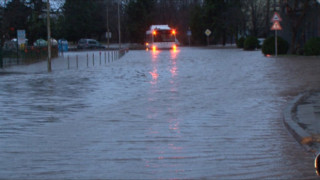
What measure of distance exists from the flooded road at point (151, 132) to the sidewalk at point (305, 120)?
17cm

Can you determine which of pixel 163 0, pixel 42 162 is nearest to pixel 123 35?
pixel 163 0

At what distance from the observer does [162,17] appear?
9981 centimetres

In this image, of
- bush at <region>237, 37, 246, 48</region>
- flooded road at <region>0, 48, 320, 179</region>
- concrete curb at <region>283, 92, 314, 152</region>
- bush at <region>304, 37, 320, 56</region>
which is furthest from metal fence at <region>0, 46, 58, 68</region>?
bush at <region>237, 37, 246, 48</region>

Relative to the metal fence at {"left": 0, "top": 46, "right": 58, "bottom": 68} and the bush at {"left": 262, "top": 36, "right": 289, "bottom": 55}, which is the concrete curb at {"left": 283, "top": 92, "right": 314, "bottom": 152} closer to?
the metal fence at {"left": 0, "top": 46, "right": 58, "bottom": 68}

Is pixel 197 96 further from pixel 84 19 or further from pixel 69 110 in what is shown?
pixel 84 19

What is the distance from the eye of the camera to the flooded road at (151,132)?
23.1 feet

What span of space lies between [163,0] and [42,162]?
9698 centimetres

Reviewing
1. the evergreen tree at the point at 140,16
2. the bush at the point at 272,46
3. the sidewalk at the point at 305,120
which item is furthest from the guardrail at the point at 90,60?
the evergreen tree at the point at 140,16

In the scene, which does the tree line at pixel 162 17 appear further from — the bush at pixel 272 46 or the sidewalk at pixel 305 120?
the sidewalk at pixel 305 120

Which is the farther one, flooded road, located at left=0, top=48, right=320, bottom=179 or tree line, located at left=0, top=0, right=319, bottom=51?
tree line, located at left=0, top=0, right=319, bottom=51

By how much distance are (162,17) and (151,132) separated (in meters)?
91.5

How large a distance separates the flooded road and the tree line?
22.1 meters

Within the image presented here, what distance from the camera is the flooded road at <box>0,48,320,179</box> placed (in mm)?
7031

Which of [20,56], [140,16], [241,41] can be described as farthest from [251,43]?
[140,16]
